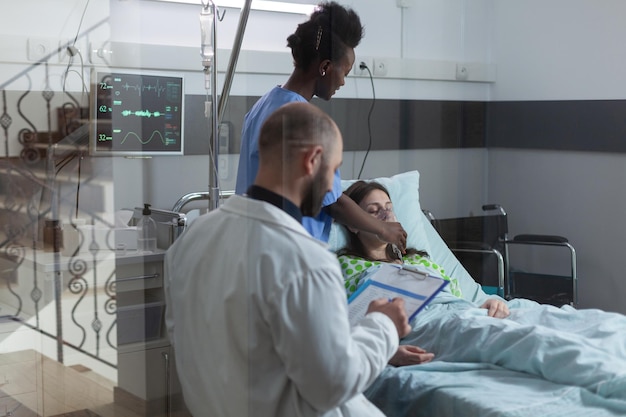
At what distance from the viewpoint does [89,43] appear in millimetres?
2199

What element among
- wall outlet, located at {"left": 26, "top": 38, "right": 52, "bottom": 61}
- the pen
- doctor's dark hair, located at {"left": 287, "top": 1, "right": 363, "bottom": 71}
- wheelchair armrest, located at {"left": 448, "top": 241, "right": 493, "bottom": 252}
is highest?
wall outlet, located at {"left": 26, "top": 38, "right": 52, "bottom": 61}

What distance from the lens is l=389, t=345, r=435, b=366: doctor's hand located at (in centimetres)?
145

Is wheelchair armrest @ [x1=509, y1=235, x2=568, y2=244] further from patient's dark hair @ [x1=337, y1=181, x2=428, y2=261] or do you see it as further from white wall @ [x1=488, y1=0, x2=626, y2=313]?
patient's dark hair @ [x1=337, y1=181, x2=428, y2=261]

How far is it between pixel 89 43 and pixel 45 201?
0.49 meters

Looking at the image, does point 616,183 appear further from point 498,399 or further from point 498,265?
point 498,399

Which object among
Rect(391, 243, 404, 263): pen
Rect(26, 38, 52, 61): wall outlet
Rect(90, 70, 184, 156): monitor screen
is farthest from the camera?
Rect(26, 38, 52, 61): wall outlet

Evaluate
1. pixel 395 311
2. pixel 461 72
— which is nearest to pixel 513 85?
pixel 461 72

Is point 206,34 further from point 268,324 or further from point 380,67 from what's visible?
point 268,324

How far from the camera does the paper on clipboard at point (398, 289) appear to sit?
133 cm

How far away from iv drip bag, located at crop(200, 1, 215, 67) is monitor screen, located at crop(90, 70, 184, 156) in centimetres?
23

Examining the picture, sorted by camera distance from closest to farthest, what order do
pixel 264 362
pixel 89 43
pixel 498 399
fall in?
pixel 264 362, pixel 498 399, pixel 89 43

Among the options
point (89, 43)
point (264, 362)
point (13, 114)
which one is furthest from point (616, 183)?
point (13, 114)

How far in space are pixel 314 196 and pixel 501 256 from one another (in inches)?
24.2

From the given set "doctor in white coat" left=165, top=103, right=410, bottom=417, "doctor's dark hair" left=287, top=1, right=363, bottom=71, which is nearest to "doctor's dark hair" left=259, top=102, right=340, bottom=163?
"doctor in white coat" left=165, top=103, right=410, bottom=417
